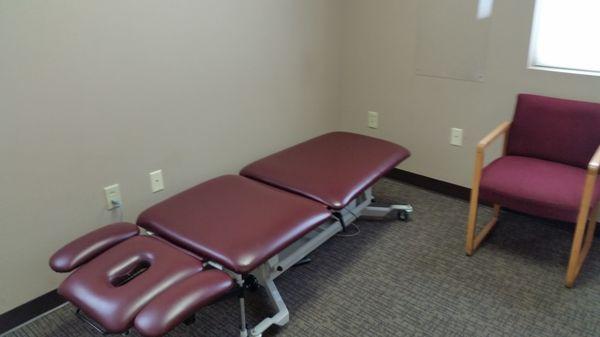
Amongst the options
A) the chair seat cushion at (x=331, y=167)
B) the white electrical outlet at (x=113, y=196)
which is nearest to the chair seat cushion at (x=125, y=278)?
the white electrical outlet at (x=113, y=196)

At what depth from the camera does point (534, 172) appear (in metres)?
2.19

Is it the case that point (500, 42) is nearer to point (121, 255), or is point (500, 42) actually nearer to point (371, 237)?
point (371, 237)

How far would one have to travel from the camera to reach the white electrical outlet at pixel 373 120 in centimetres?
314

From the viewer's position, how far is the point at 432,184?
3033 millimetres

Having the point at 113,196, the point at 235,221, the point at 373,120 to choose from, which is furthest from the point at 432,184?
the point at 113,196

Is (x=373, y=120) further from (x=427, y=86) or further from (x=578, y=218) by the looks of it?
(x=578, y=218)

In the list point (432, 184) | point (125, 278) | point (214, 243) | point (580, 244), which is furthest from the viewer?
point (432, 184)

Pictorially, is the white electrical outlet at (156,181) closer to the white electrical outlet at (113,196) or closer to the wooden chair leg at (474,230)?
the white electrical outlet at (113,196)

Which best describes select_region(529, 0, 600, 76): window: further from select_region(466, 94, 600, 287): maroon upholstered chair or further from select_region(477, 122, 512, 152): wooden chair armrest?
select_region(477, 122, 512, 152): wooden chair armrest

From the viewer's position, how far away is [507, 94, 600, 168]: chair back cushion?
7.29 ft

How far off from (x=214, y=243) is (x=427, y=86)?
5.87ft


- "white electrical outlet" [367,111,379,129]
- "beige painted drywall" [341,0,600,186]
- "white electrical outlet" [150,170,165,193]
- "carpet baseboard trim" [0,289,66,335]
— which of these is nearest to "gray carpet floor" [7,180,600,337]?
"carpet baseboard trim" [0,289,66,335]

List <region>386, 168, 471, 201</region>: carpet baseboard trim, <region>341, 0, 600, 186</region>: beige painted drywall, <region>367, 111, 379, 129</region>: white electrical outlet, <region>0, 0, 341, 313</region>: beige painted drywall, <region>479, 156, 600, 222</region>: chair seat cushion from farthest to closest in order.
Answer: <region>367, 111, 379, 129</region>: white electrical outlet, <region>386, 168, 471, 201</region>: carpet baseboard trim, <region>341, 0, 600, 186</region>: beige painted drywall, <region>479, 156, 600, 222</region>: chair seat cushion, <region>0, 0, 341, 313</region>: beige painted drywall

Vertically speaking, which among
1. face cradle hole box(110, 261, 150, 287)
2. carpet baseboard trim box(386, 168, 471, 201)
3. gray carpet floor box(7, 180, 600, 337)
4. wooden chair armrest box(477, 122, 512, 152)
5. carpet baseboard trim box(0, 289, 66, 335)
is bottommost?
gray carpet floor box(7, 180, 600, 337)
